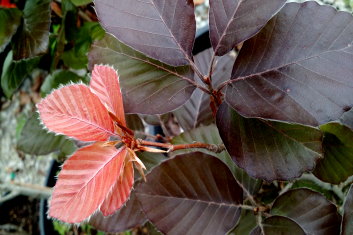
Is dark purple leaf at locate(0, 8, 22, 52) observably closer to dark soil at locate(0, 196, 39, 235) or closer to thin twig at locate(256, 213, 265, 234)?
thin twig at locate(256, 213, 265, 234)

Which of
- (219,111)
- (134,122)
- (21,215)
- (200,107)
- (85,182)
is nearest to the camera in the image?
(85,182)

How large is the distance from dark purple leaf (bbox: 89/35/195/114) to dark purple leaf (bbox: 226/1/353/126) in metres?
0.08

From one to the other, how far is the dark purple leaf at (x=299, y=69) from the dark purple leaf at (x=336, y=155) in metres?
0.21

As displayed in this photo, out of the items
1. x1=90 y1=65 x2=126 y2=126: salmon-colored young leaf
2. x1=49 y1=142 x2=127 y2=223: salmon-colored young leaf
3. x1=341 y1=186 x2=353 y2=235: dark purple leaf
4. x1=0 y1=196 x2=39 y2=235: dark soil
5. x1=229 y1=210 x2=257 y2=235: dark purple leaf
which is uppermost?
x1=90 y1=65 x2=126 y2=126: salmon-colored young leaf

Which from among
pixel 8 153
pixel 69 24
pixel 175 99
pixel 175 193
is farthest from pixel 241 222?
pixel 8 153

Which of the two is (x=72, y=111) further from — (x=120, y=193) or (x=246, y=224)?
(x=246, y=224)

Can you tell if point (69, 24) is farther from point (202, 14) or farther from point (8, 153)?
point (8, 153)

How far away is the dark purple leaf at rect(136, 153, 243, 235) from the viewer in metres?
0.64

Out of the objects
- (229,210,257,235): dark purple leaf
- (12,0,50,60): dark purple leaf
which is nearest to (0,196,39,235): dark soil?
(12,0,50,60): dark purple leaf

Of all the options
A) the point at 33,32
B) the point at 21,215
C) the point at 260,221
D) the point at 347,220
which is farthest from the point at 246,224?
the point at 21,215

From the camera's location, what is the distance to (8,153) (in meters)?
2.00

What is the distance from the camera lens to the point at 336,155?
72cm

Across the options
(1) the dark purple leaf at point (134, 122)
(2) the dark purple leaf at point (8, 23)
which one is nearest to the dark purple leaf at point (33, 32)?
(2) the dark purple leaf at point (8, 23)

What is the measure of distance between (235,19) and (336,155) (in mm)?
336
